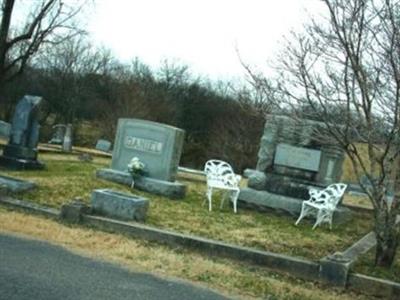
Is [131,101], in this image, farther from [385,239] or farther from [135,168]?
[385,239]

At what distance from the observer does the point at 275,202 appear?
1261cm

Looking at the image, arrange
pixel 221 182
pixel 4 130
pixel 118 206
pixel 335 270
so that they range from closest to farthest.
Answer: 1. pixel 335 270
2. pixel 118 206
3. pixel 221 182
4. pixel 4 130

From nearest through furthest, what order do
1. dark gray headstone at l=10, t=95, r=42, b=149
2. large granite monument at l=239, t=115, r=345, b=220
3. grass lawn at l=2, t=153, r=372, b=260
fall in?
1. grass lawn at l=2, t=153, r=372, b=260
2. large granite monument at l=239, t=115, r=345, b=220
3. dark gray headstone at l=10, t=95, r=42, b=149

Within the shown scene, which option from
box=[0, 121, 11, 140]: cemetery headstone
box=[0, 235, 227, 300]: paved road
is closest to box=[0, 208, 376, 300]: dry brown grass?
box=[0, 235, 227, 300]: paved road

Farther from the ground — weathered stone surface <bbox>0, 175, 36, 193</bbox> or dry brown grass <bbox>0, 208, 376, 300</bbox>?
weathered stone surface <bbox>0, 175, 36, 193</bbox>

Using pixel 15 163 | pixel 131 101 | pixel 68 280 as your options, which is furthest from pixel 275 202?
pixel 131 101

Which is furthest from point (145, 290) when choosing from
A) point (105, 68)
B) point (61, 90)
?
point (105, 68)

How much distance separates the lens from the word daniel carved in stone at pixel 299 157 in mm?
12859

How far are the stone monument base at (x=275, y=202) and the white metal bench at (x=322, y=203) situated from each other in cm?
40

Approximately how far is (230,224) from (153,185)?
341cm

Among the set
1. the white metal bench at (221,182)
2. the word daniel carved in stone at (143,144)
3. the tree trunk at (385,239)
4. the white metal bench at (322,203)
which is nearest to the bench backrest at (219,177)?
the white metal bench at (221,182)

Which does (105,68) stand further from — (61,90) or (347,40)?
(347,40)

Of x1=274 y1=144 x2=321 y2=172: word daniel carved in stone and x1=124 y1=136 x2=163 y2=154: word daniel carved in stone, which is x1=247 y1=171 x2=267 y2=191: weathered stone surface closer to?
x1=274 y1=144 x2=321 y2=172: word daniel carved in stone

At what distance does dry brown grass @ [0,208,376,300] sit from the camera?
6.66 metres
